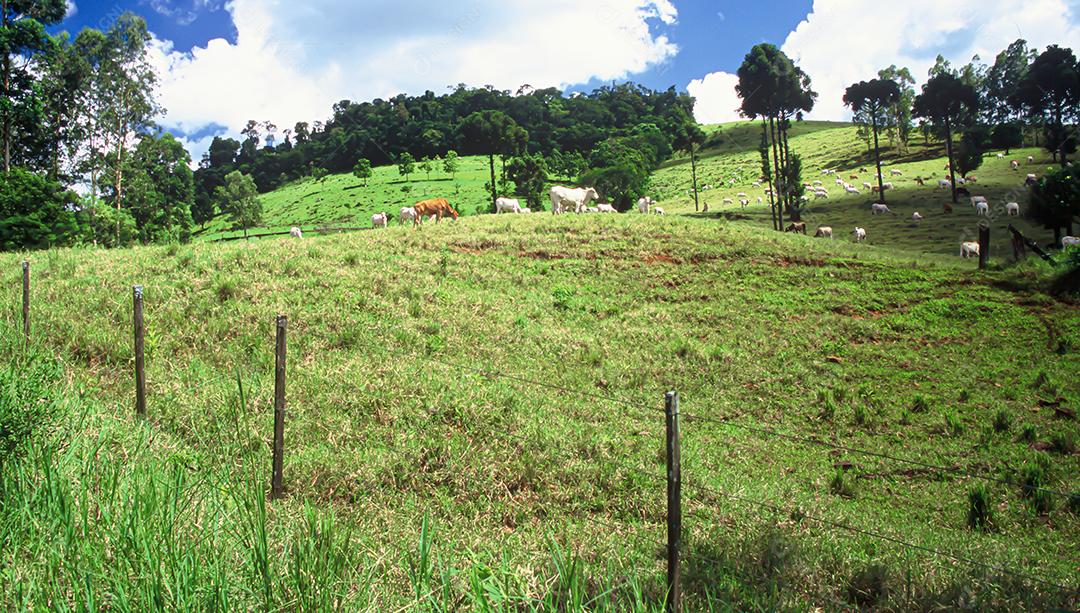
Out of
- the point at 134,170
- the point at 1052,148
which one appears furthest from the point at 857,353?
the point at 1052,148

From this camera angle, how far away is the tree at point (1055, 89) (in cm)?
6412

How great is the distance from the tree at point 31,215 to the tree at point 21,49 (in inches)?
134

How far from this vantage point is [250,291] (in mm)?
14039

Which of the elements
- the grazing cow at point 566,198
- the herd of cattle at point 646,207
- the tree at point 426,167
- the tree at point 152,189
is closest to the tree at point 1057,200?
the herd of cattle at point 646,207

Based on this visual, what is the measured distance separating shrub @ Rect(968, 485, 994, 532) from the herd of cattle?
→ 64.3ft

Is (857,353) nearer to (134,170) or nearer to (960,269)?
(960,269)

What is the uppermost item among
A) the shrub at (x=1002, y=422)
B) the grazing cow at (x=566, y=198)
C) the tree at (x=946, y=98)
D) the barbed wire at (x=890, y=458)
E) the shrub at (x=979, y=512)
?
the tree at (x=946, y=98)

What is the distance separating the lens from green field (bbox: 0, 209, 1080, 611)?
323 cm

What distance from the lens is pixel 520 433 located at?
27.7 ft

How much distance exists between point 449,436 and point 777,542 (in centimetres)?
428

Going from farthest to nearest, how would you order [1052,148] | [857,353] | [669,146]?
[669,146] < [1052,148] < [857,353]

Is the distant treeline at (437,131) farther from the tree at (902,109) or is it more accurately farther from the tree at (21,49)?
the tree at (21,49)

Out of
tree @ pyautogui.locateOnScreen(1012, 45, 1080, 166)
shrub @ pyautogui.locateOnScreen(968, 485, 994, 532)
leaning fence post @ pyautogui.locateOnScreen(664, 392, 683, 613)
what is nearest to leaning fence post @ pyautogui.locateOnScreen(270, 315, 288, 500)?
leaning fence post @ pyautogui.locateOnScreen(664, 392, 683, 613)

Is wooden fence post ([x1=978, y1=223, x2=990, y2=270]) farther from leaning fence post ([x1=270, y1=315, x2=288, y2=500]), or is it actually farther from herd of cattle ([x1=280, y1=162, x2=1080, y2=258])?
leaning fence post ([x1=270, y1=315, x2=288, y2=500])
